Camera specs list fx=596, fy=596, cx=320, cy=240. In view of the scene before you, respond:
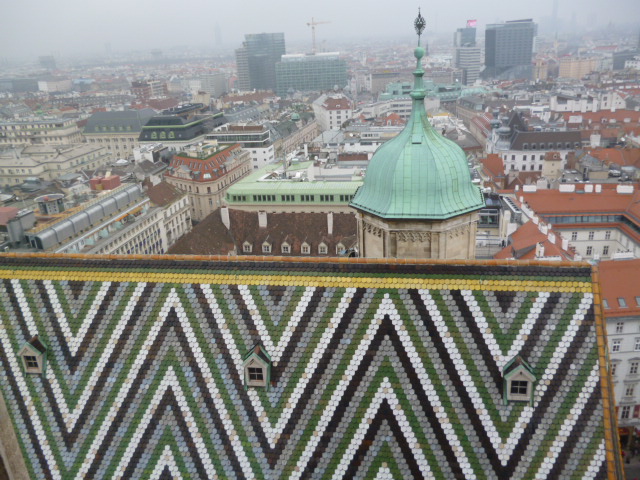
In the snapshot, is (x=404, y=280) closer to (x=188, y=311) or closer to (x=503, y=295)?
(x=503, y=295)

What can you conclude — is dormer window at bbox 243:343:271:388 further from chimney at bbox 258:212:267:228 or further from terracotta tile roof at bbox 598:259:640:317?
chimney at bbox 258:212:267:228

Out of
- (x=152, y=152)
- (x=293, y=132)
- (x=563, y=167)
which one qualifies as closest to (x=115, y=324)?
(x=563, y=167)

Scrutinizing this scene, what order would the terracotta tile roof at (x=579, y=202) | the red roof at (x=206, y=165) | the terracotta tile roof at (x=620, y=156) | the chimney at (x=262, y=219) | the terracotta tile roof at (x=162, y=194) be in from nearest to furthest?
the terracotta tile roof at (x=579, y=202)
the chimney at (x=262, y=219)
the terracotta tile roof at (x=162, y=194)
the terracotta tile roof at (x=620, y=156)
the red roof at (x=206, y=165)

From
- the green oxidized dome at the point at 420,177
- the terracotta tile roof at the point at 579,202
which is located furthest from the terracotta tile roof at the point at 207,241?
the green oxidized dome at the point at 420,177

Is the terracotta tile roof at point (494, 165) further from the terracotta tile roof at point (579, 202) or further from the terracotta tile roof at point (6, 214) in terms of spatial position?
the terracotta tile roof at point (6, 214)

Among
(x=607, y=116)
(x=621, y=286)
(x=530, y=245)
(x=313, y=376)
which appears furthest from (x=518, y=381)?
(x=607, y=116)
